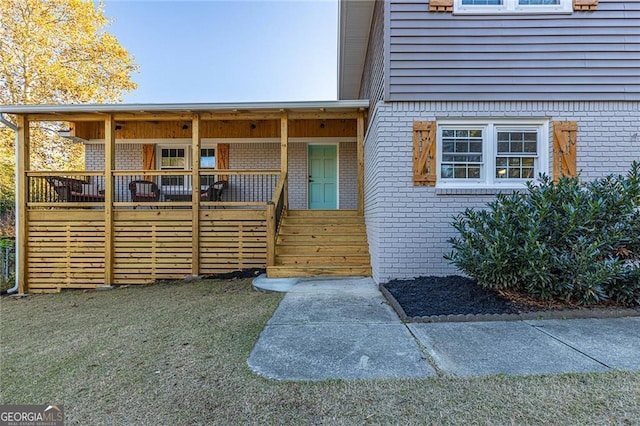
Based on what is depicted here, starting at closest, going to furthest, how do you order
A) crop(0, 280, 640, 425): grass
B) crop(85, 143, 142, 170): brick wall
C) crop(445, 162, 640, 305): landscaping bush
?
crop(0, 280, 640, 425): grass → crop(445, 162, 640, 305): landscaping bush → crop(85, 143, 142, 170): brick wall

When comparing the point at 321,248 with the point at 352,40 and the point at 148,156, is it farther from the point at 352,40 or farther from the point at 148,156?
the point at 148,156

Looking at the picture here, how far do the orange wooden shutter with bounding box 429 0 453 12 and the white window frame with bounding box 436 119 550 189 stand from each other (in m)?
1.64

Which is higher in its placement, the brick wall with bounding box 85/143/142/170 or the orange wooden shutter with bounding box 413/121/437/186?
the brick wall with bounding box 85/143/142/170

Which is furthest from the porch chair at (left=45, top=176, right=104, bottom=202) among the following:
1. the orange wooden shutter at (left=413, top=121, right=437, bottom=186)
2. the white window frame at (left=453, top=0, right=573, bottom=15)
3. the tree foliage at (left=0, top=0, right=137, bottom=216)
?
the tree foliage at (left=0, top=0, right=137, bottom=216)

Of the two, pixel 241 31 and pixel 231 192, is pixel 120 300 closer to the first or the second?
pixel 231 192

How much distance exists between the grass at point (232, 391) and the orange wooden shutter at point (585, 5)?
517 centimetres

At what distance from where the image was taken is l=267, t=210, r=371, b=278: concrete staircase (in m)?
5.68

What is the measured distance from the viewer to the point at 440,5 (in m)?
4.77

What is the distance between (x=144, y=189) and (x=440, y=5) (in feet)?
25.6

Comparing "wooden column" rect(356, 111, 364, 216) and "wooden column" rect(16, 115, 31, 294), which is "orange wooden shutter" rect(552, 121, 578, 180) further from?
"wooden column" rect(16, 115, 31, 294)

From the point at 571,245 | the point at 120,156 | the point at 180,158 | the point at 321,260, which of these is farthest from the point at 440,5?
the point at 120,156

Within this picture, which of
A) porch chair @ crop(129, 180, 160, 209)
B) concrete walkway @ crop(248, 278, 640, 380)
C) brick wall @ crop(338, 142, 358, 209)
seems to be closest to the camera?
concrete walkway @ crop(248, 278, 640, 380)

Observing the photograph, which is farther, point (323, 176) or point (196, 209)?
point (323, 176)

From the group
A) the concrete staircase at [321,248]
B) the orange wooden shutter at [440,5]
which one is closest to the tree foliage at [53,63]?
the concrete staircase at [321,248]
